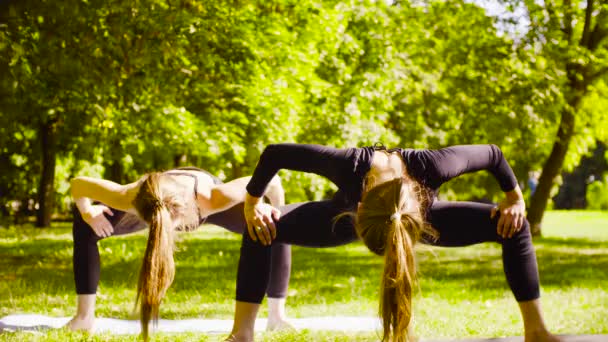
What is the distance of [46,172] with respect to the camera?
1666 cm

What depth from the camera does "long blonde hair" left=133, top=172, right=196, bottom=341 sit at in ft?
11.5

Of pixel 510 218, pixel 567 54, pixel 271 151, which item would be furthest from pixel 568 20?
pixel 271 151

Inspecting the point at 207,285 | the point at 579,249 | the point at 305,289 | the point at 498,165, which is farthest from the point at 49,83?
the point at 579,249

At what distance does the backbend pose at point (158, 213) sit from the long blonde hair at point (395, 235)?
3.33 ft

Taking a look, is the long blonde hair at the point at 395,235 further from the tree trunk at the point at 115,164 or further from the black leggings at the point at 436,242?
the tree trunk at the point at 115,164

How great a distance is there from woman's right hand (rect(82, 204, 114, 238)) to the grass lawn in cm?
46

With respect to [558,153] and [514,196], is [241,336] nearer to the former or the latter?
[514,196]

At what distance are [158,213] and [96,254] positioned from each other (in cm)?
105

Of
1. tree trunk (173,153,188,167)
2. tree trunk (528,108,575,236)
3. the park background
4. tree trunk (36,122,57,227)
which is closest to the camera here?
the park background

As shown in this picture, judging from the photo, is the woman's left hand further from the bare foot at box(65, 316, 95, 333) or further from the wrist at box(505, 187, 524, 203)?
the bare foot at box(65, 316, 95, 333)

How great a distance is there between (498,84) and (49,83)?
744cm

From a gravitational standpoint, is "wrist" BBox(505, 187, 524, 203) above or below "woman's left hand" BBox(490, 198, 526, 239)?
above

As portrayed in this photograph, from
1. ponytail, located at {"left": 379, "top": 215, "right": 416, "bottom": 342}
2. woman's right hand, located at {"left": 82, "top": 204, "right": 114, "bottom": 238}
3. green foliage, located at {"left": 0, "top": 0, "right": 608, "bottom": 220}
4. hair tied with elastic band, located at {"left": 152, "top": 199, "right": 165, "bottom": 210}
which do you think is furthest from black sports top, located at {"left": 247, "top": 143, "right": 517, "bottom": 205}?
green foliage, located at {"left": 0, "top": 0, "right": 608, "bottom": 220}

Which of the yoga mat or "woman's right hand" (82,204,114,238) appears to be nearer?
"woman's right hand" (82,204,114,238)
